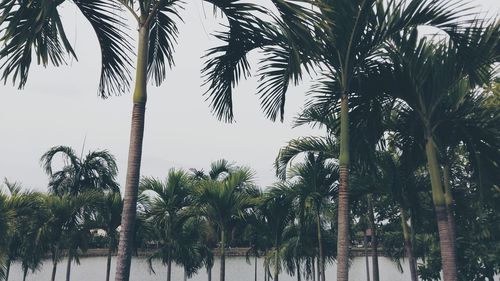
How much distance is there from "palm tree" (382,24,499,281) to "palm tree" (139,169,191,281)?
779 centimetres

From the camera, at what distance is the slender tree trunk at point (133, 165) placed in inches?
151

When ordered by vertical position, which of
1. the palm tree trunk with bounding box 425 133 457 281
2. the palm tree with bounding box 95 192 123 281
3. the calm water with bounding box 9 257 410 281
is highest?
the palm tree with bounding box 95 192 123 281

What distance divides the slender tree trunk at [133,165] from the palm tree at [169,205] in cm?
910

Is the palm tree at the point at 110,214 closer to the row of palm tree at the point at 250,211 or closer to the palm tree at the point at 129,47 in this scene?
the row of palm tree at the point at 250,211

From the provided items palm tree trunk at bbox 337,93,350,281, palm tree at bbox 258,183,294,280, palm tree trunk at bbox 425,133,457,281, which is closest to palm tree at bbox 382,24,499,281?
palm tree trunk at bbox 425,133,457,281

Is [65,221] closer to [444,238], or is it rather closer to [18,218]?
[18,218]

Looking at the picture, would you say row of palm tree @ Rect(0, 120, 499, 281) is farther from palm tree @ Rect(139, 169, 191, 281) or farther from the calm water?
the calm water

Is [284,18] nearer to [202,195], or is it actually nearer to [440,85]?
[440,85]

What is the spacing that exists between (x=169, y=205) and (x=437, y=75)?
873 centimetres

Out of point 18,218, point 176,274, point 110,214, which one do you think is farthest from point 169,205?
point 176,274

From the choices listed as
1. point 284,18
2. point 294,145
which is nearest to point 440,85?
point 294,145

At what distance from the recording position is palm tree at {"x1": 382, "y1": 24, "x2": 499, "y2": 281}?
591 cm

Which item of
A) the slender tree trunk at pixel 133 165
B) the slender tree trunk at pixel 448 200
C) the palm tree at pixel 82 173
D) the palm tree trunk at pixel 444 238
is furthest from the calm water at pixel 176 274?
the slender tree trunk at pixel 133 165

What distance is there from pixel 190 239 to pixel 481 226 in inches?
305
